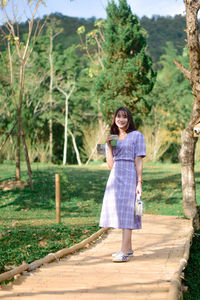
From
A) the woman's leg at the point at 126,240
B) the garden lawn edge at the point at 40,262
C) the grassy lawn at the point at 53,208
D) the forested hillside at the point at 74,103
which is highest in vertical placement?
the forested hillside at the point at 74,103

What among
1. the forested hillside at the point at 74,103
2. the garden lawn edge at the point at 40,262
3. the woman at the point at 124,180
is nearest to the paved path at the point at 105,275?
the garden lawn edge at the point at 40,262

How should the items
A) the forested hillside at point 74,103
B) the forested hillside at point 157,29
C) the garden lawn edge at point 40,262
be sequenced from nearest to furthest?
the garden lawn edge at point 40,262
the forested hillside at point 74,103
the forested hillside at point 157,29

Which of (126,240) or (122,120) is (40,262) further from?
(122,120)

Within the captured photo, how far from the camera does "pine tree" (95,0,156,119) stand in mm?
15656

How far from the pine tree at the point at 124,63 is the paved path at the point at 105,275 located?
10.9 metres

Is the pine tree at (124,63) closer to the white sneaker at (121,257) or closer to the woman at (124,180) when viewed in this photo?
the woman at (124,180)

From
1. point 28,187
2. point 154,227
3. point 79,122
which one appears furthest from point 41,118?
point 154,227

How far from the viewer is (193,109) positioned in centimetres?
686

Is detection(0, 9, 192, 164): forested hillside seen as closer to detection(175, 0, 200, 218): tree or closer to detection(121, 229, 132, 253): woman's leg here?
detection(175, 0, 200, 218): tree

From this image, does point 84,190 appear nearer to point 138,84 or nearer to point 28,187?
point 28,187

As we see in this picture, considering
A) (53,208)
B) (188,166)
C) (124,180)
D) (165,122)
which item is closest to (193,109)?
(188,166)

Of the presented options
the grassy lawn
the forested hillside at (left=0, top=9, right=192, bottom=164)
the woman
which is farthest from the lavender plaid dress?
the forested hillside at (left=0, top=9, right=192, bottom=164)

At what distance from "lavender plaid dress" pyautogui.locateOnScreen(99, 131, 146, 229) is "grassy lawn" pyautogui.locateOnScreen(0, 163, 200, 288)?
116cm

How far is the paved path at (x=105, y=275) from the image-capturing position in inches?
115
